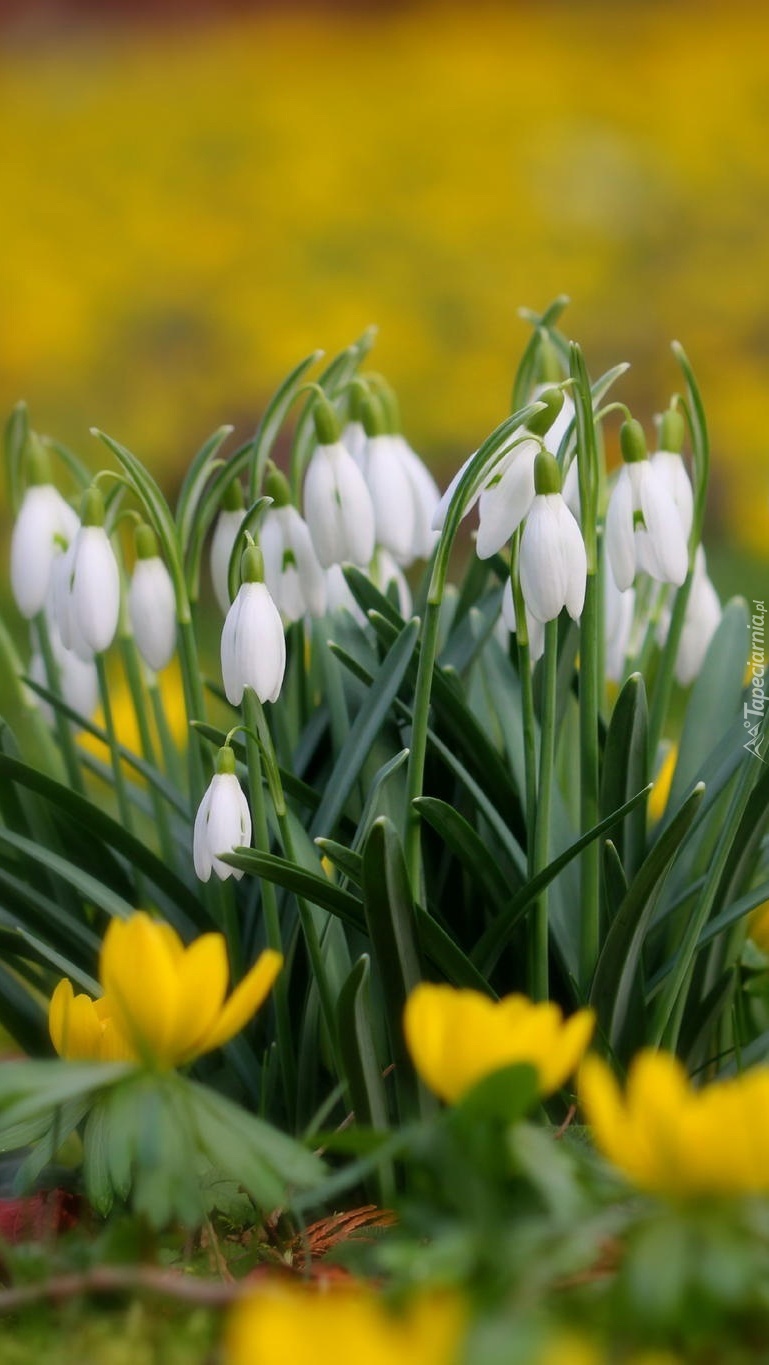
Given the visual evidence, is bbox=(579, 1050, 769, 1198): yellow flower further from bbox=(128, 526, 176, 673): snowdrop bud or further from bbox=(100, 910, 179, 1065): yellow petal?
bbox=(128, 526, 176, 673): snowdrop bud

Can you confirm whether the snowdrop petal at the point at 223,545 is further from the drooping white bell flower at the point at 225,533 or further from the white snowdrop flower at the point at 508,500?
the white snowdrop flower at the point at 508,500

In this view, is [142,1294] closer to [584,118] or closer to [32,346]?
[32,346]

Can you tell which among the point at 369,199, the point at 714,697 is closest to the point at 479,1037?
the point at 714,697

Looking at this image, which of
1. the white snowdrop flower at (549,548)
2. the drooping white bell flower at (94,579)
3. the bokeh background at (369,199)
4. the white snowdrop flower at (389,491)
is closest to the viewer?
the white snowdrop flower at (549,548)

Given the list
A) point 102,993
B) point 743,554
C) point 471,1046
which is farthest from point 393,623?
point 743,554

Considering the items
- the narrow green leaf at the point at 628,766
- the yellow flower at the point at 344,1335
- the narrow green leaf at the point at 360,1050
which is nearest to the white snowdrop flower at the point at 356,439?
the narrow green leaf at the point at 628,766

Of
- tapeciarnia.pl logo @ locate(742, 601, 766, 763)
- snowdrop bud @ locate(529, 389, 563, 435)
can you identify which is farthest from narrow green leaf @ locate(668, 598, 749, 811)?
snowdrop bud @ locate(529, 389, 563, 435)
